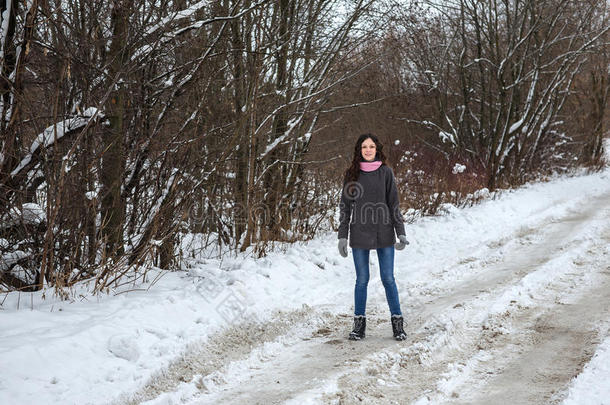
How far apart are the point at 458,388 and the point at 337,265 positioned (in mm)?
3899

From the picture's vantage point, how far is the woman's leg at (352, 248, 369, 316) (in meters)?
4.71

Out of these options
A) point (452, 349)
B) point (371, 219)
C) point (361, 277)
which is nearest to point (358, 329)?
point (361, 277)

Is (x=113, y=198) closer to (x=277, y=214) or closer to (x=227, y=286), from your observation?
(x=227, y=286)

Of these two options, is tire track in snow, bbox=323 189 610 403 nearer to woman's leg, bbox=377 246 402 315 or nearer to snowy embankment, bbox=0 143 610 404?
snowy embankment, bbox=0 143 610 404

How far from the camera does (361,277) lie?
4.77m

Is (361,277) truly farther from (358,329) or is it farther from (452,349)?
(452,349)

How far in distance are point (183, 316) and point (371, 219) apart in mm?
2011

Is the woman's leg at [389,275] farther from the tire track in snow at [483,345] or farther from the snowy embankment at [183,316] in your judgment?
the snowy embankment at [183,316]

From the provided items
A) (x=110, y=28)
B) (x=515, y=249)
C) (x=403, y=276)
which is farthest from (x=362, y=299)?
(x=515, y=249)

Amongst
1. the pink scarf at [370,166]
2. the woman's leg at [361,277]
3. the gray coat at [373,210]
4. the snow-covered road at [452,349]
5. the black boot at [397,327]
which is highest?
the pink scarf at [370,166]

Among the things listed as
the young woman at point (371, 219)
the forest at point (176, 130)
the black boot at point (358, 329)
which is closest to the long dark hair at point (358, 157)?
the young woman at point (371, 219)

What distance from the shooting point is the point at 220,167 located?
627 centimetres

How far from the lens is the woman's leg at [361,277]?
4.71 m

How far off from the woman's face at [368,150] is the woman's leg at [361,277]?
903mm
